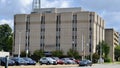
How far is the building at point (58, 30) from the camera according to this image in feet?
494

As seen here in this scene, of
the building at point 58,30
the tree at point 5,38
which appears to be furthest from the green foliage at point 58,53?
the tree at point 5,38

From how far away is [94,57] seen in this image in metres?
142

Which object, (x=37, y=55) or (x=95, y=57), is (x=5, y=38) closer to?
(x=37, y=55)

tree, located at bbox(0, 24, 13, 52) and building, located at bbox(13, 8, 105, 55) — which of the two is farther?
tree, located at bbox(0, 24, 13, 52)

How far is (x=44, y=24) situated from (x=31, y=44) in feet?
35.1

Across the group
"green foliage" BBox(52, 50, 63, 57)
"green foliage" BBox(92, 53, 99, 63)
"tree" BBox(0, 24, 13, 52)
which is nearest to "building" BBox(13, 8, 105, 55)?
"green foliage" BBox(52, 50, 63, 57)

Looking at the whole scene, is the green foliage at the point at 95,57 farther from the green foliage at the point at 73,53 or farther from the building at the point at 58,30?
the green foliage at the point at 73,53

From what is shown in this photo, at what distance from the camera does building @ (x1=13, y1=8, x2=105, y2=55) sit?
494 feet

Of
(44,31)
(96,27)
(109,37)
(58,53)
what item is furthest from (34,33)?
(109,37)

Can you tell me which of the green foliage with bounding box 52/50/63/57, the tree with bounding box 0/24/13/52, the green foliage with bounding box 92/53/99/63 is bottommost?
the green foliage with bounding box 92/53/99/63

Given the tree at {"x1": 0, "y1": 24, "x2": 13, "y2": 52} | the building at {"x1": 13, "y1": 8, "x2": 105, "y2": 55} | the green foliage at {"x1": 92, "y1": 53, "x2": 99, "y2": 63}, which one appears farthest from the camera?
the tree at {"x1": 0, "y1": 24, "x2": 13, "y2": 52}

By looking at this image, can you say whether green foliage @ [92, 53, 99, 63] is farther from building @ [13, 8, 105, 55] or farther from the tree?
the tree

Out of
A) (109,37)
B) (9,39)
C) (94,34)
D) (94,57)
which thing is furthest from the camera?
(109,37)

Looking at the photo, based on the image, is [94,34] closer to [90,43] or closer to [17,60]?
[90,43]
